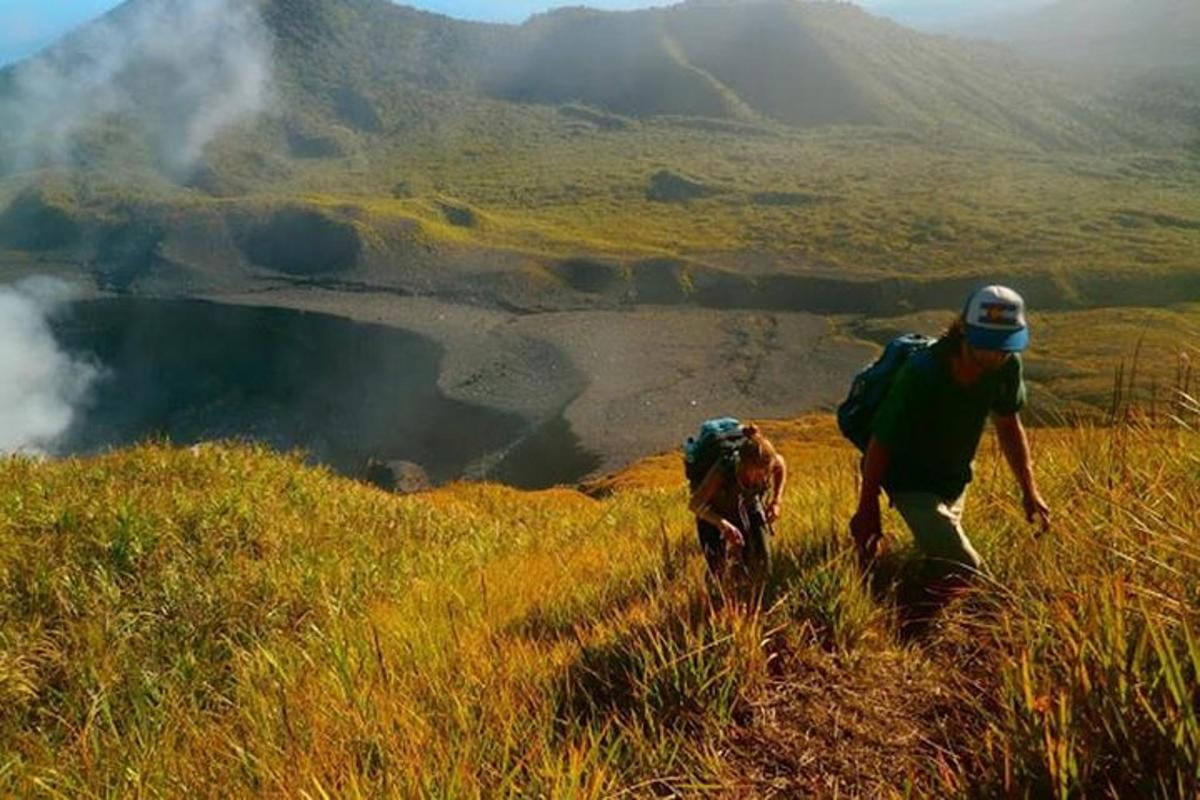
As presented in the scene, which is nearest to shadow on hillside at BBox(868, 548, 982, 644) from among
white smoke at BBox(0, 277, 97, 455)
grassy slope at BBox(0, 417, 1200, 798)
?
grassy slope at BBox(0, 417, 1200, 798)

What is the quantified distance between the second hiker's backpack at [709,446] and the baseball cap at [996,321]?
5.67 feet

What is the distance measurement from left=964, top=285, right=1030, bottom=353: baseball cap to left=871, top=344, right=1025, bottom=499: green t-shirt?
11.3 inches

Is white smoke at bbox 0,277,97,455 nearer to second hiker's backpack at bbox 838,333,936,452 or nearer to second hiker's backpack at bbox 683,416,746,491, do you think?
second hiker's backpack at bbox 683,416,746,491

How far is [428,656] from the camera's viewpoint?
11.3ft

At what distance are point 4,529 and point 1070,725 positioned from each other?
6972mm

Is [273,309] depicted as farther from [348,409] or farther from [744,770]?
[744,770]

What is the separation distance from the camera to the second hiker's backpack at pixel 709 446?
218 inches

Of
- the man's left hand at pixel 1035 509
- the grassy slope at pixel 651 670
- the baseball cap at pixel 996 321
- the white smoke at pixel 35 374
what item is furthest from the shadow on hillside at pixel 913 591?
the white smoke at pixel 35 374

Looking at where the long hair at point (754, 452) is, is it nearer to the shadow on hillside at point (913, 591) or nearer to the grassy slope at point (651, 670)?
the grassy slope at point (651, 670)

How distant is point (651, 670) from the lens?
9.52 ft

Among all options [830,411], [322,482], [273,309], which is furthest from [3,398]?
[322,482]

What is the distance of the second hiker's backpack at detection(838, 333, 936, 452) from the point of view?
4.56 m

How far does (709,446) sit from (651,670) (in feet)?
9.34

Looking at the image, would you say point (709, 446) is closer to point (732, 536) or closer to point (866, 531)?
point (732, 536)
